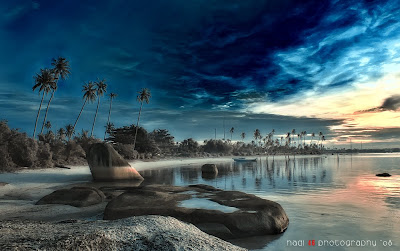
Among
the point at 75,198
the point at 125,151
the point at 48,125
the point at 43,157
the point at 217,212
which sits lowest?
the point at 75,198

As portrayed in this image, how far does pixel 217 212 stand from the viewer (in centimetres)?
Answer: 890

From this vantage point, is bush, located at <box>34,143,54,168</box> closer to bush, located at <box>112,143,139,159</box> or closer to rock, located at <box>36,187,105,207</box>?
bush, located at <box>112,143,139,159</box>

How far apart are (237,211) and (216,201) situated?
1.56 m

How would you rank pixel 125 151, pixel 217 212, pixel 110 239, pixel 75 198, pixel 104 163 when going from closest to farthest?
pixel 110 239
pixel 217 212
pixel 75 198
pixel 104 163
pixel 125 151

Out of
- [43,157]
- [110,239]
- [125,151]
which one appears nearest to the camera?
[110,239]

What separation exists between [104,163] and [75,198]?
44.9ft

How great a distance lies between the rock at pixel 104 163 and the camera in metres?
26.4

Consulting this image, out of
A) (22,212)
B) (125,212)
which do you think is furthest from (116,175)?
(125,212)

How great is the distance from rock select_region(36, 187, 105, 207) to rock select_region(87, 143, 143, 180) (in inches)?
504

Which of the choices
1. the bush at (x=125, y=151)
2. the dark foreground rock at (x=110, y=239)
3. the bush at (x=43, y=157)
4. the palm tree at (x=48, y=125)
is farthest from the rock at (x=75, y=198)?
the palm tree at (x=48, y=125)

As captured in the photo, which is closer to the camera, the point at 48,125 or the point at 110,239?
the point at 110,239

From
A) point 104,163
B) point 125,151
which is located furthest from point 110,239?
point 125,151

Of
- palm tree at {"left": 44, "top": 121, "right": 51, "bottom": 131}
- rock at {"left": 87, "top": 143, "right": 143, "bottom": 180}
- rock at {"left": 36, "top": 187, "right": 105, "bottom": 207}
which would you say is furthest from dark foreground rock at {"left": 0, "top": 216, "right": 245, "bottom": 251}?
palm tree at {"left": 44, "top": 121, "right": 51, "bottom": 131}

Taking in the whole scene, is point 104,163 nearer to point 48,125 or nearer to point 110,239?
point 110,239
